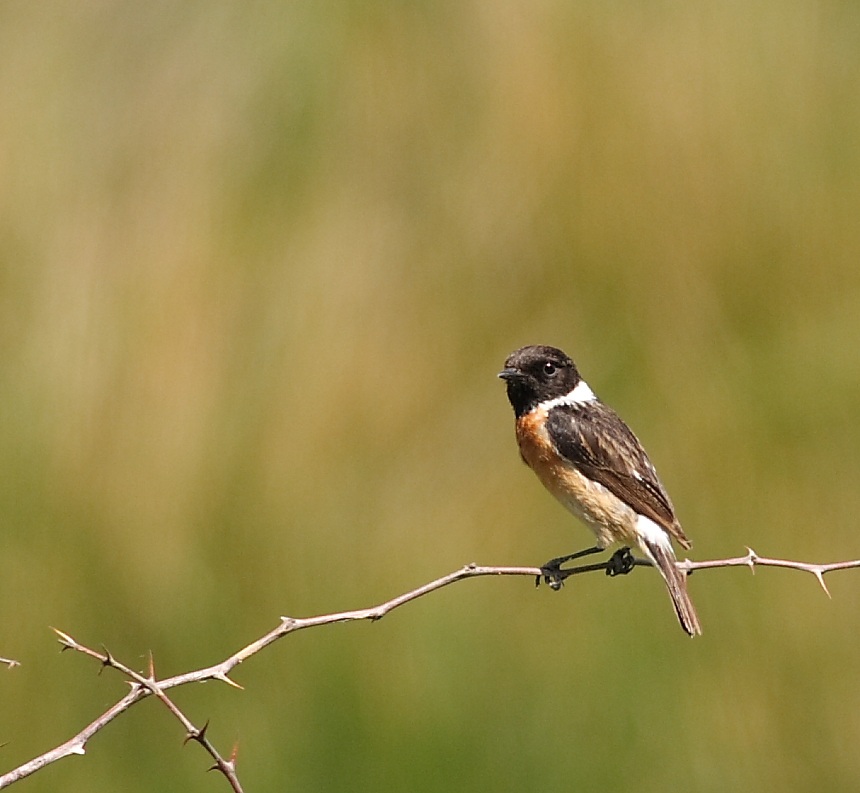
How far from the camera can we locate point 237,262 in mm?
6152

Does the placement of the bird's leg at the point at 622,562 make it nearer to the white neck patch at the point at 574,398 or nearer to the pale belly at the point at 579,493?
the pale belly at the point at 579,493

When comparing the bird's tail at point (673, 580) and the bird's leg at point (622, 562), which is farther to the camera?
the bird's leg at point (622, 562)

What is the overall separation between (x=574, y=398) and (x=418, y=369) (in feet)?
4.61

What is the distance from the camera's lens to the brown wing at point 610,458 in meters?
4.37

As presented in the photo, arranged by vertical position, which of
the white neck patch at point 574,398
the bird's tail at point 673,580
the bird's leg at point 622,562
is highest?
the white neck patch at point 574,398

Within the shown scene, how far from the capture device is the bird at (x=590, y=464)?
437 cm

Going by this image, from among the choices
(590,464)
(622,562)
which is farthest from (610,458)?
(622,562)

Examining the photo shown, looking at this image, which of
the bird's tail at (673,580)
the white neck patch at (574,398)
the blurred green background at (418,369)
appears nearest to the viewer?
the bird's tail at (673,580)


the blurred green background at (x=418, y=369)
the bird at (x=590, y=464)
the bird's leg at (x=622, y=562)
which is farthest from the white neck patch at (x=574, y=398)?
the blurred green background at (x=418, y=369)

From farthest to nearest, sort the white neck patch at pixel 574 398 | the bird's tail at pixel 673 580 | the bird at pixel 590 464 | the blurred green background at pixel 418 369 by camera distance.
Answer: the blurred green background at pixel 418 369 → the white neck patch at pixel 574 398 → the bird at pixel 590 464 → the bird's tail at pixel 673 580

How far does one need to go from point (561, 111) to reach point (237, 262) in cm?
152

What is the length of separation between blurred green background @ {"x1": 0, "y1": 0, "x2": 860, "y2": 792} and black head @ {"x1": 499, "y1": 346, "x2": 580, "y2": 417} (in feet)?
3.63

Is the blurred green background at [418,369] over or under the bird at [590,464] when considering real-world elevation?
over

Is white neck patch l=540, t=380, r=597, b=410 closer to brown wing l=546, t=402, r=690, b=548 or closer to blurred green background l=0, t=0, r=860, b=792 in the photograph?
brown wing l=546, t=402, r=690, b=548
